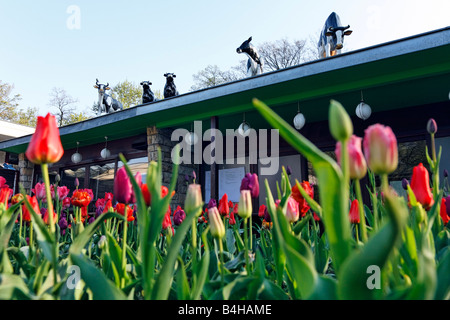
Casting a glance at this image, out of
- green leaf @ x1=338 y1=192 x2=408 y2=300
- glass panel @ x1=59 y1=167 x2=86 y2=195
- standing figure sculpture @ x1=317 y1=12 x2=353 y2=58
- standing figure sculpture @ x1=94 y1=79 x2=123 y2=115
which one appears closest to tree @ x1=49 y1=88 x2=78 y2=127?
standing figure sculpture @ x1=94 y1=79 x2=123 y2=115

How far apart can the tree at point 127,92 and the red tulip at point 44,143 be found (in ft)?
71.2

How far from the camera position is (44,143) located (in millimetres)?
609

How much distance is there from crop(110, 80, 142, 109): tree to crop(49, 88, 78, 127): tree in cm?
307

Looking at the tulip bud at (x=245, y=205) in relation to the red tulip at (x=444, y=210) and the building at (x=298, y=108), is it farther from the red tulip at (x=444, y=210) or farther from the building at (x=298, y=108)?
the building at (x=298, y=108)

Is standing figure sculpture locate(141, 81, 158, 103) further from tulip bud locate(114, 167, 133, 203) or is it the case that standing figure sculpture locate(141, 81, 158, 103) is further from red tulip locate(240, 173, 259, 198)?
tulip bud locate(114, 167, 133, 203)

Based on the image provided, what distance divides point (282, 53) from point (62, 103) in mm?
14924

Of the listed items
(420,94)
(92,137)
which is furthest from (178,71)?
(420,94)

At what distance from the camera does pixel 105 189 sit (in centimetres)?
791

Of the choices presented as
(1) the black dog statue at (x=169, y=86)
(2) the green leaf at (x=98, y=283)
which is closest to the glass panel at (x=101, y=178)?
(1) the black dog statue at (x=169, y=86)

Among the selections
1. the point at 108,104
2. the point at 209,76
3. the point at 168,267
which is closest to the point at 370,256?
the point at 168,267

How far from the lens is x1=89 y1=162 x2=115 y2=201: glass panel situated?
7812mm

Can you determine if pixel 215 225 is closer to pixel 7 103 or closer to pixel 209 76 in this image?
pixel 209 76
